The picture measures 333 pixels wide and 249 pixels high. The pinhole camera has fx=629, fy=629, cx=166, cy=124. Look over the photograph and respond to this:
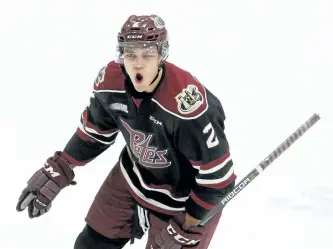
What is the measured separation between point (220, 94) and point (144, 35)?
9.93 ft

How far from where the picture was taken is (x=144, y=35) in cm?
256

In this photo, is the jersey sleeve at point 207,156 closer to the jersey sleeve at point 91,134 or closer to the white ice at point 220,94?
the jersey sleeve at point 91,134

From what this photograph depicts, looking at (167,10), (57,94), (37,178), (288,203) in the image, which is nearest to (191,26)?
(167,10)

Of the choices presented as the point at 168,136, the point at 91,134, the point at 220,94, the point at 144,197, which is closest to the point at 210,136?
the point at 168,136

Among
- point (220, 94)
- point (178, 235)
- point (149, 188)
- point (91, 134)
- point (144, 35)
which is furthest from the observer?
point (220, 94)

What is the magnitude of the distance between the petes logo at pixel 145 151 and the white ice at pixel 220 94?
1.22 m

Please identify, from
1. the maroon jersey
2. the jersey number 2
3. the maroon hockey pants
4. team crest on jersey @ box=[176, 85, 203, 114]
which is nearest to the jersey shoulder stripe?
the maroon jersey

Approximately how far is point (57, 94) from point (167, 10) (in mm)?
1703

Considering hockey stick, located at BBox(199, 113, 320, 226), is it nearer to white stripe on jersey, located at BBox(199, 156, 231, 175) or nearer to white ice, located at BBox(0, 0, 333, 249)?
white stripe on jersey, located at BBox(199, 156, 231, 175)

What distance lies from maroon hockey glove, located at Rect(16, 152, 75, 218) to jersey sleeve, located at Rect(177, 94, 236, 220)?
696mm

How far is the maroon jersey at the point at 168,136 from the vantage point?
8.59 ft

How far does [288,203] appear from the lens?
4.26 metres

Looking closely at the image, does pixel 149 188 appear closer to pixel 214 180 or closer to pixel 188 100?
pixel 214 180

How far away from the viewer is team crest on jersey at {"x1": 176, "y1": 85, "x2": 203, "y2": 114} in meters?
2.58
